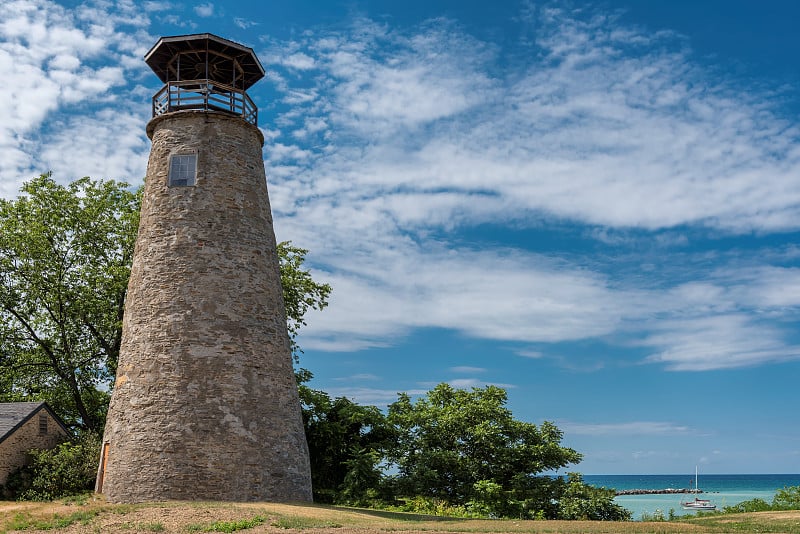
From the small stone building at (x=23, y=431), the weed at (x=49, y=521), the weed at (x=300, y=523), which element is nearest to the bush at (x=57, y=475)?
the small stone building at (x=23, y=431)

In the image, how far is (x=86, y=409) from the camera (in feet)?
103

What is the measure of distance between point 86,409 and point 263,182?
14289 millimetres

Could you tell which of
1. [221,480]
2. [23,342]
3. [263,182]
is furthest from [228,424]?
[23,342]

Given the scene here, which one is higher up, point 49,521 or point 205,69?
point 205,69

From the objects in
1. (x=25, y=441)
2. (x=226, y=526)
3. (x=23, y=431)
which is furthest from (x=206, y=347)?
(x=25, y=441)

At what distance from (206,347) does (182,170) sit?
21.1ft

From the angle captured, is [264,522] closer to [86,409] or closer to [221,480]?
[221,480]

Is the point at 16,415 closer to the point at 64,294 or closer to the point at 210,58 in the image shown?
the point at 64,294

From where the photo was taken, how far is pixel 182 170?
80.0 ft

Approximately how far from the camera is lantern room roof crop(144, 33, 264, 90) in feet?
84.1

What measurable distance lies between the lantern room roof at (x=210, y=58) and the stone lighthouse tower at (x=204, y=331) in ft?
0.27

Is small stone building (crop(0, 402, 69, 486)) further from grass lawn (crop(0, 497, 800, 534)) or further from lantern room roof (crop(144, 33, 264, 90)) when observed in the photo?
lantern room roof (crop(144, 33, 264, 90))

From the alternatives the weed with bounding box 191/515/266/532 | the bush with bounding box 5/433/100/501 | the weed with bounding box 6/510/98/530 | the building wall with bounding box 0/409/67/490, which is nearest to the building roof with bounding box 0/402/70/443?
the building wall with bounding box 0/409/67/490

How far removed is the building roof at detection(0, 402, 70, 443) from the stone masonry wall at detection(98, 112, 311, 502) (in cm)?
461
